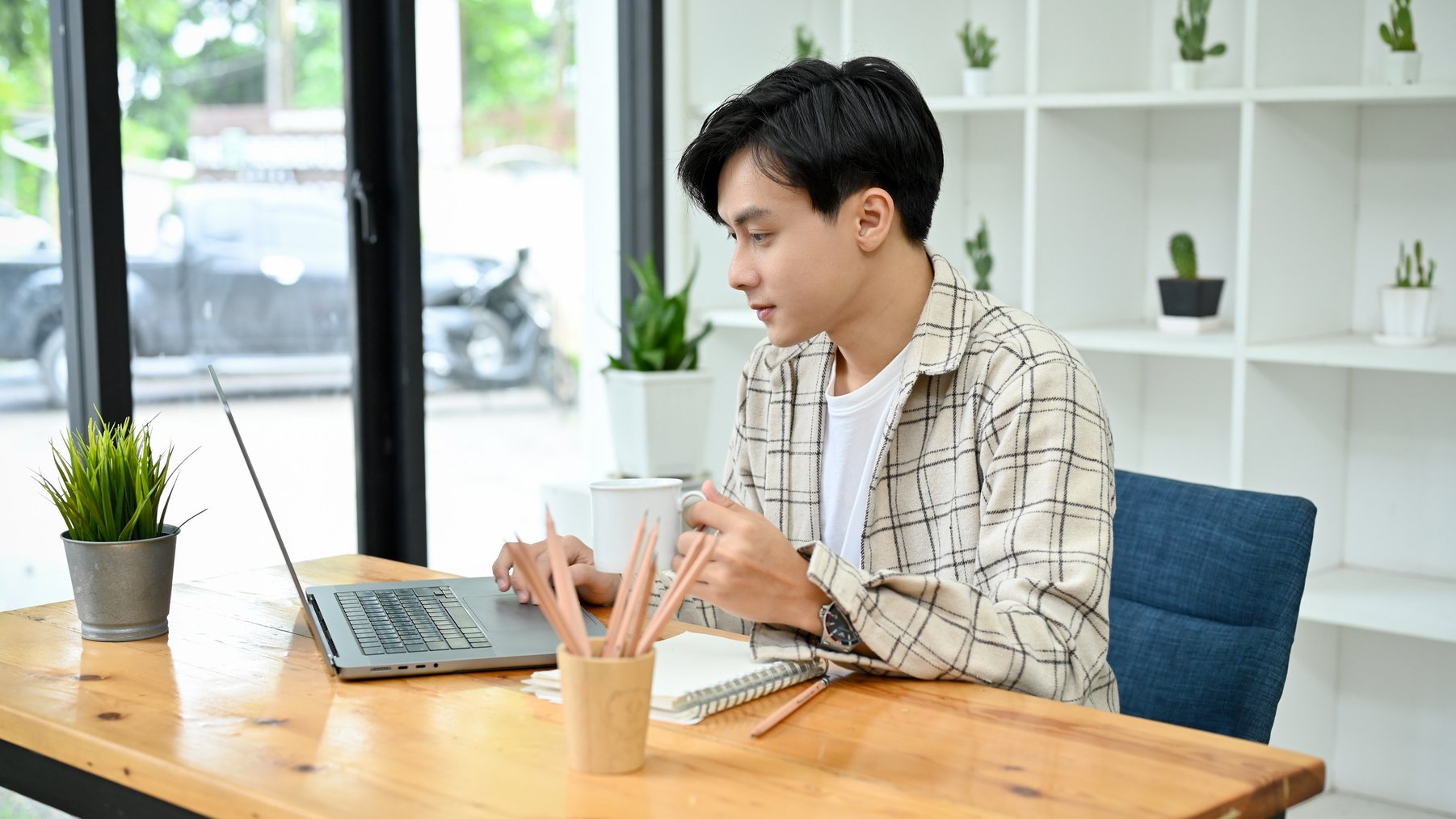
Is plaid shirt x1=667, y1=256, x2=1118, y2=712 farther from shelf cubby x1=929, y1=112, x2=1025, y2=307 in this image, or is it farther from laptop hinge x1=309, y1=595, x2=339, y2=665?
shelf cubby x1=929, y1=112, x2=1025, y2=307

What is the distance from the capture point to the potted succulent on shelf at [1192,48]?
2.77 meters

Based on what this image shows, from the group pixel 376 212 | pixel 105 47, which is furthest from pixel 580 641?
pixel 376 212

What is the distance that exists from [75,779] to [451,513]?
6.75 feet

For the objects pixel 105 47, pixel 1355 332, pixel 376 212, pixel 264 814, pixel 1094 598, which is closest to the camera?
pixel 264 814

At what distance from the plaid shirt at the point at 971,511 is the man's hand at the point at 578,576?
9 centimetres

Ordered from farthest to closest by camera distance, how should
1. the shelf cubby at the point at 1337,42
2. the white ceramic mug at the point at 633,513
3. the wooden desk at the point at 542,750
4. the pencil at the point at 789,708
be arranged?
the shelf cubby at the point at 1337,42
the white ceramic mug at the point at 633,513
the pencil at the point at 789,708
the wooden desk at the point at 542,750

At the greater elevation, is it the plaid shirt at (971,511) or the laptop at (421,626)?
the plaid shirt at (971,511)

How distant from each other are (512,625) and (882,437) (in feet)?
1.53

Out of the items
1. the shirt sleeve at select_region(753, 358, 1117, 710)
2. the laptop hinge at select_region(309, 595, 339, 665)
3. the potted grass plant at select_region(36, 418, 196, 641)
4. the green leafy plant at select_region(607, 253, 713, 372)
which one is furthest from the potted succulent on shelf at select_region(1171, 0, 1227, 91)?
the potted grass plant at select_region(36, 418, 196, 641)

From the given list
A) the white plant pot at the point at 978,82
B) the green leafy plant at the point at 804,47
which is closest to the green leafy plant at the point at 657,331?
the green leafy plant at the point at 804,47

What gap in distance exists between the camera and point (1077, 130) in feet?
9.66

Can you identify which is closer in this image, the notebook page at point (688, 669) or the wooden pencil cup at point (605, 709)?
the wooden pencil cup at point (605, 709)

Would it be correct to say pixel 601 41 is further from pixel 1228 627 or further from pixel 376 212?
pixel 1228 627

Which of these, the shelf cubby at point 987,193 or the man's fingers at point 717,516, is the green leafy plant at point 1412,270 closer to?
the shelf cubby at point 987,193
